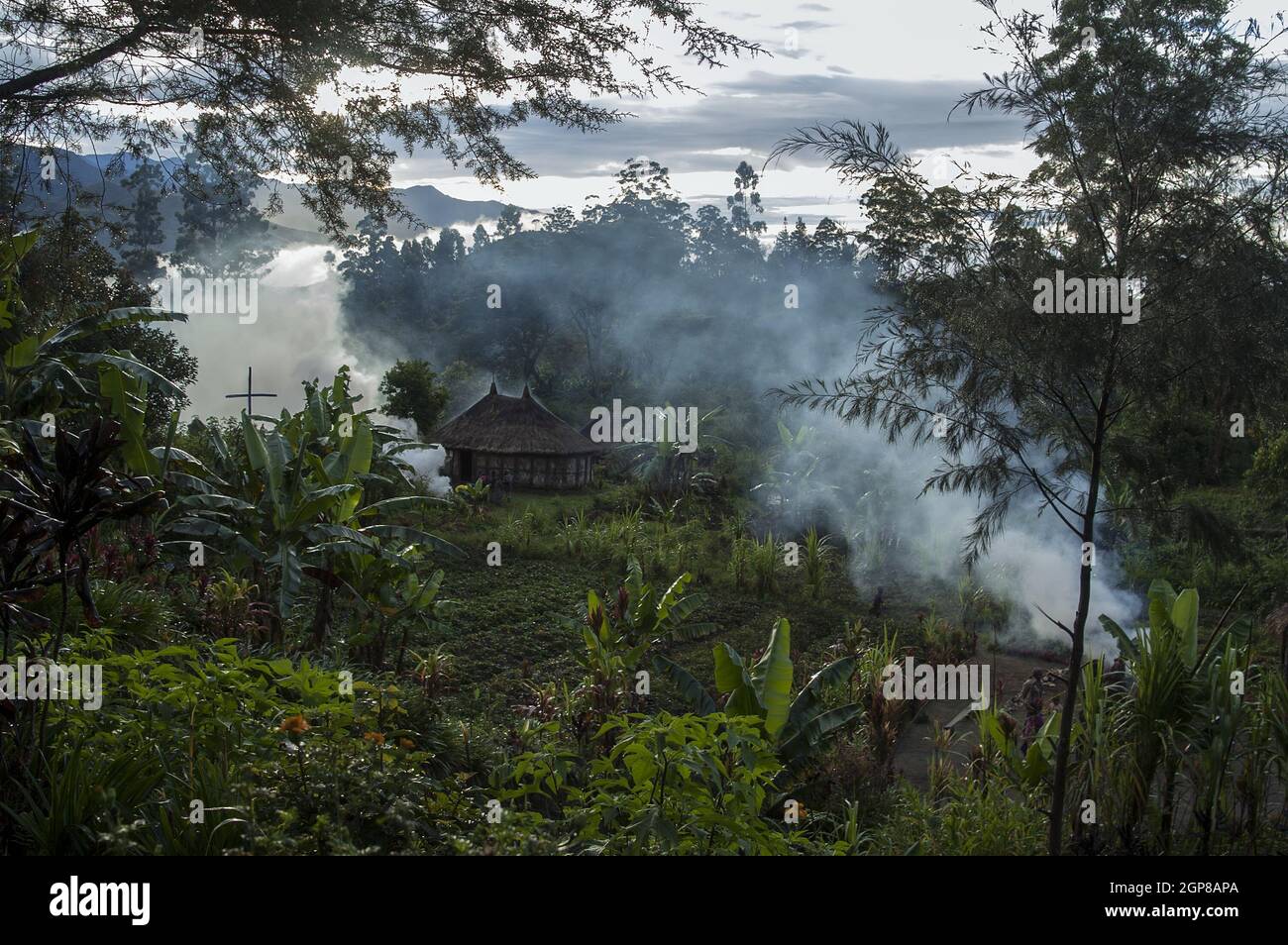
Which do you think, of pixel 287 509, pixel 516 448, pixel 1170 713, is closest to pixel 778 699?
pixel 1170 713

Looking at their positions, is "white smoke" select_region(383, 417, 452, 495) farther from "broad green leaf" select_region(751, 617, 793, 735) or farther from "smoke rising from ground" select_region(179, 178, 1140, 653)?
"broad green leaf" select_region(751, 617, 793, 735)

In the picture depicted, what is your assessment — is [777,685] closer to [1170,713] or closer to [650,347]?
[1170,713]

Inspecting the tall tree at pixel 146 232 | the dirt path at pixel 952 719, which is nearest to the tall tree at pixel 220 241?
the tall tree at pixel 146 232

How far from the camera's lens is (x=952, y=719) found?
11.2 meters

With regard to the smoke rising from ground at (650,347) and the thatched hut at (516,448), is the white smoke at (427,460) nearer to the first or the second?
the smoke rising from ground at (650,347)

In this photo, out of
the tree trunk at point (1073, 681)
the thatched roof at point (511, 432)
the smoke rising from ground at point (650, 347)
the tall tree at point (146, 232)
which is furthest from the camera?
the tall tree at point (146, 232)

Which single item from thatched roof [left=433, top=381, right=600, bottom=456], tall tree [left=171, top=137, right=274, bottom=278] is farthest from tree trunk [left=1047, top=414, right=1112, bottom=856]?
tall tree [left=171, top=137, right=274, bottom=278]

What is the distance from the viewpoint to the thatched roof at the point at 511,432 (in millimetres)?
22875

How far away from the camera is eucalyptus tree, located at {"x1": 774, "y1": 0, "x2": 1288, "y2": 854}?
6117 millimetres

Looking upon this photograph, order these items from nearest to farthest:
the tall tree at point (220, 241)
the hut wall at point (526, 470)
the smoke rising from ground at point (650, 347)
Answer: the smoke rising from ground at point (650, 347) < the hut wall at point (526, 470) < the tall tree at point (220, 241)

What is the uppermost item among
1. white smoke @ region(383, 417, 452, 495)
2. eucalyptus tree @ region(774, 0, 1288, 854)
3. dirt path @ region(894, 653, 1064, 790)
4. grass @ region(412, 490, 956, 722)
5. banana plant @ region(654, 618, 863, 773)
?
eucalyptus tree @ region(774, 0, 1288, 854)

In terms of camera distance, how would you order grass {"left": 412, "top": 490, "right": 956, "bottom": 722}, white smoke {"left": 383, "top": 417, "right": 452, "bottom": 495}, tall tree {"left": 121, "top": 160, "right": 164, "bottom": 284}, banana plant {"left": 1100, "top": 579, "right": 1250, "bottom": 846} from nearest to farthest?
1. banana plant {"left": 1100, "top": 579, "right": 1250, "bottom": 846}
2. grass {"left": 412, "top": 490, "right": 956, "bottom": 722}
3. white smoke {"left": 383, "top": 417, "right": 452, "bottom": 495}
4. tall tree {"left": 121, "top": 160, "right": 164, "bottom": 284}

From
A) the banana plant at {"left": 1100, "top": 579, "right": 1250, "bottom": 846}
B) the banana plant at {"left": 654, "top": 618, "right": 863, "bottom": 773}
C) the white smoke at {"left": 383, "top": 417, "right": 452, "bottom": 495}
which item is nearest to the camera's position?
the banana plant at {"left": 1100, "top": 579, "right": 1250, "bottom": 846}

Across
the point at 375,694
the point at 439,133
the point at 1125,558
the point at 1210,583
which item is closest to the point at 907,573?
the point at 1125,558
